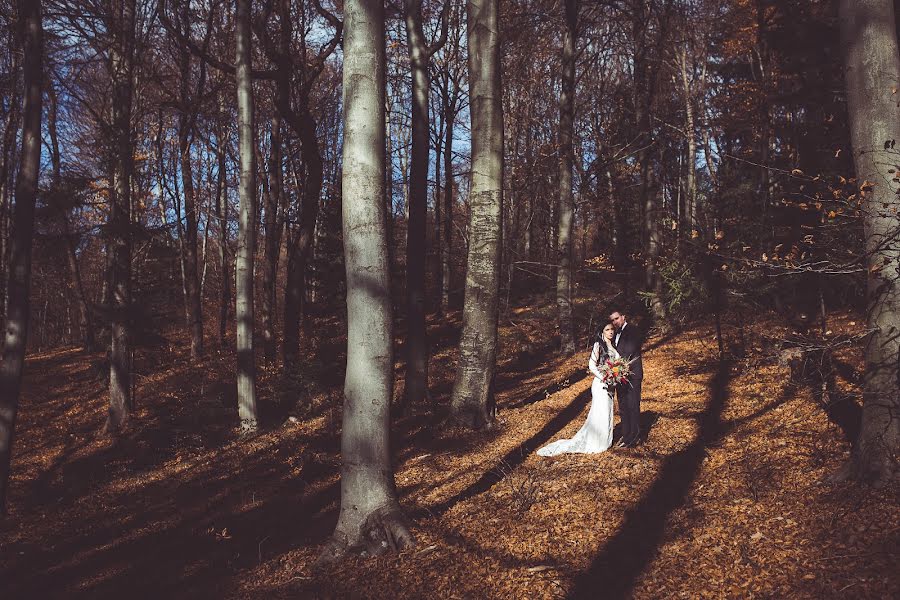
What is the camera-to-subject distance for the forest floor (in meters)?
4.28

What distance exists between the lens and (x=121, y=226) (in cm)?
1269

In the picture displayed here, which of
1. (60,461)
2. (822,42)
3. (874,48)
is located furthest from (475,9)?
(60,461)

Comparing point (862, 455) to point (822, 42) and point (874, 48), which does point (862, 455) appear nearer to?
point (874, 48)

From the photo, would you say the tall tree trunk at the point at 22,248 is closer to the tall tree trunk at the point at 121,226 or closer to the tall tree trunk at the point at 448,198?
the tall tree trunk at the point at 121,226

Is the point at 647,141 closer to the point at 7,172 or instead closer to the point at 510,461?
the point at 510,461

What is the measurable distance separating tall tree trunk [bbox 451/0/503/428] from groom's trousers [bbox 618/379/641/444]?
1963 mm

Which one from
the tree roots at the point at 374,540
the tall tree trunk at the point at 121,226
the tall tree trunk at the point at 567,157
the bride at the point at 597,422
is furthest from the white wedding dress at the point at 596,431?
the tall tree trunk at the point at 121,226

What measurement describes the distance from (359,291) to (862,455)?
4.50 meters

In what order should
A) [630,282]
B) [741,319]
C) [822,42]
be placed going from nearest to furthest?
[822,42], [741,319], [630,282]

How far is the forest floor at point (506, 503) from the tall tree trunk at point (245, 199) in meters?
1.74

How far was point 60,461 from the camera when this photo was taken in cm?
1162

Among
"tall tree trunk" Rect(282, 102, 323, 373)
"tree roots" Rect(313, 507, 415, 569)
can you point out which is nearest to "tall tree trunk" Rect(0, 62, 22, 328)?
"tall tree trunk" Rect(282, 102, 323, 373)

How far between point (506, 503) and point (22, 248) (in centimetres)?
819

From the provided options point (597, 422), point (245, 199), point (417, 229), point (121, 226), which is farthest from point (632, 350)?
point (121, 226)
